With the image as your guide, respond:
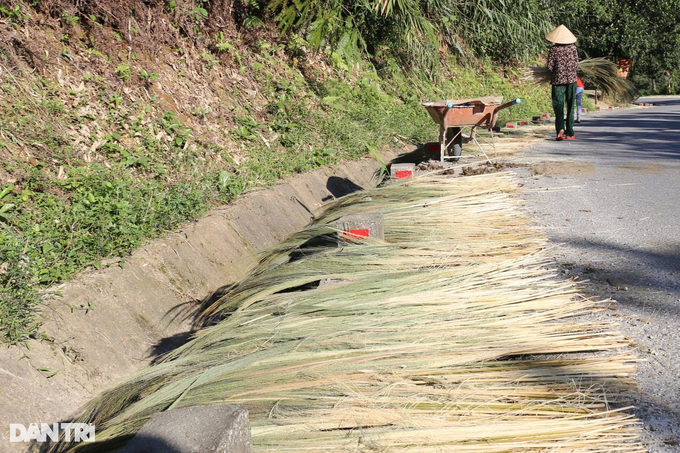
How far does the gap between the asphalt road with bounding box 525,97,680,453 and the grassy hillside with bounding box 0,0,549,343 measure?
2424 mm

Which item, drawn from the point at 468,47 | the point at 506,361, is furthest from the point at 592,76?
the point at 506,361

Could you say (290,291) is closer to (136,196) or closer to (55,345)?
(55,345)

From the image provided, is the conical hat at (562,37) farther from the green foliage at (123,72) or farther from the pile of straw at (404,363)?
the pile of straw at (404,363)

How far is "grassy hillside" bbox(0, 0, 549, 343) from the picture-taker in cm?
413

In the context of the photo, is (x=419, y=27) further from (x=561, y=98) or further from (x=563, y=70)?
(x=561, y=98)

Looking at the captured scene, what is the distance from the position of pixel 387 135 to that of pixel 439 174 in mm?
2512

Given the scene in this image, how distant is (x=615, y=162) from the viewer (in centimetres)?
782

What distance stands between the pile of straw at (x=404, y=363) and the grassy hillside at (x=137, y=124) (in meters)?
0.99

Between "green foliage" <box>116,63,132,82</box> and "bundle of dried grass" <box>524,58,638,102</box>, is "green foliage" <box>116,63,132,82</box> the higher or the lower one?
the higher one

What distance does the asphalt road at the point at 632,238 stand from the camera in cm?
239

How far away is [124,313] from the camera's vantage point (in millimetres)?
3826

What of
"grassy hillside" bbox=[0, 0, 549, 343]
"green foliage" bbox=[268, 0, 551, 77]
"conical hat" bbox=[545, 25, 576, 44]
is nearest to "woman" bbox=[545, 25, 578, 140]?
"conical hat" bbox=[545, 25, 576, 44]

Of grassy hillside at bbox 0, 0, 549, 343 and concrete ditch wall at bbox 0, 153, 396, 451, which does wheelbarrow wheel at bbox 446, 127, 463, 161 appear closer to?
grassy hillside at bbox 0, 0, 549, 343

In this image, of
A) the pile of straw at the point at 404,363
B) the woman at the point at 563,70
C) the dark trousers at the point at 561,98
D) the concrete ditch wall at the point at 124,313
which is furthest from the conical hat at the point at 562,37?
the pile of straw at the point at 404,363
